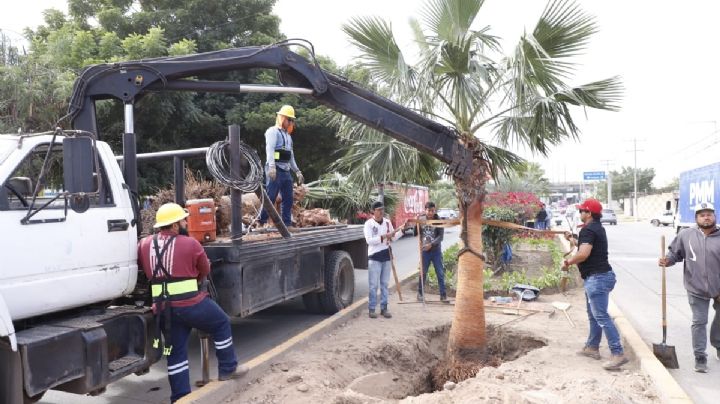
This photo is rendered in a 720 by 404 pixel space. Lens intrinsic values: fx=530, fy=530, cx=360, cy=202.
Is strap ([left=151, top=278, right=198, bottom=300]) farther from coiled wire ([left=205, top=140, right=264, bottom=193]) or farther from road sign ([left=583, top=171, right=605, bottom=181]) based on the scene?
road sign ([left=583, top=171, right=605, bottom=181])

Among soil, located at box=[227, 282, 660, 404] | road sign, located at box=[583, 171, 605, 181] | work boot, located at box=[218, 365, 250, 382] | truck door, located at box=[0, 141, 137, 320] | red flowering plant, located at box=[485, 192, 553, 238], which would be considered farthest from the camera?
road sign, located at box=[583, 171, 605, 181]

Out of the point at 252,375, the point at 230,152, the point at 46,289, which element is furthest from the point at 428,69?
the point at 46,289

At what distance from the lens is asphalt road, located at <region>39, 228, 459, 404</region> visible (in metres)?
5.05

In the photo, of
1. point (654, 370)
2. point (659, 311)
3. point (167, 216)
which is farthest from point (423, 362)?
point (659, 311)

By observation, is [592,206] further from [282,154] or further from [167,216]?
[167,216]

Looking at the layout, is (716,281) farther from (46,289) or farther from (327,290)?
(46,289)

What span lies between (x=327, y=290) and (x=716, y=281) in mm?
5008

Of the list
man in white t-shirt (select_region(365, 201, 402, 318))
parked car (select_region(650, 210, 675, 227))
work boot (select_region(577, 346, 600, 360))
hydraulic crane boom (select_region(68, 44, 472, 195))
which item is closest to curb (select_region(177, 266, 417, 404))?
man in white t-shirt (select_region(365, 201, 402, 318))

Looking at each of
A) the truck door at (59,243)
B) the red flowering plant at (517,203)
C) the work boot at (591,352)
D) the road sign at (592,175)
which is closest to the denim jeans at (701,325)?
the work boot at (591,352)

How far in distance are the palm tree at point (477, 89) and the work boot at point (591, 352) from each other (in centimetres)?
110

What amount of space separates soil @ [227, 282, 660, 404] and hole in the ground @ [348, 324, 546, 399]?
0.01m

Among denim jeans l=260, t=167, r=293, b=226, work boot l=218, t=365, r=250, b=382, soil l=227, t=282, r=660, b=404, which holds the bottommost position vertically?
soil l=227, t=282, r=660, b=404

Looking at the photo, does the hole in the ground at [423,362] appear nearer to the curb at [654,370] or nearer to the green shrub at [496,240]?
the curb at [654,370]

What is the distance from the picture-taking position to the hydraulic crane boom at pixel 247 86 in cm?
525
